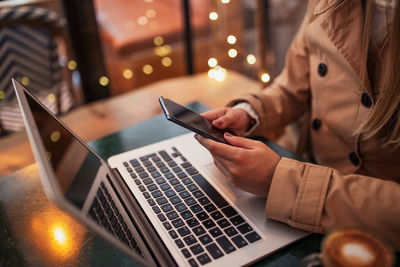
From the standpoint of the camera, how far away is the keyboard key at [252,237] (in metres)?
0.63

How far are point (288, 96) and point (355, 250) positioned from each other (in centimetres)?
66

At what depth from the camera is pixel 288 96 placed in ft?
3.45

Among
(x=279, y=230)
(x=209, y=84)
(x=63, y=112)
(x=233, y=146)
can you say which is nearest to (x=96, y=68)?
(x=63, y=112)

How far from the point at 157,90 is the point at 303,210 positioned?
4.89 ft

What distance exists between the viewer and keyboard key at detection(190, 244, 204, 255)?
0.61 m

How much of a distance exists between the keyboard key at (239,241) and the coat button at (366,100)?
1.43 feet

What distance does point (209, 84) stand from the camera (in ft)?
6.78

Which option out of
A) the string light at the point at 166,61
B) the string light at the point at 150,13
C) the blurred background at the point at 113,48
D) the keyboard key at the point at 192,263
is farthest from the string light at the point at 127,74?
the keyboard key at the point at 192,263

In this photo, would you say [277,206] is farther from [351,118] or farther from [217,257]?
[351,118]

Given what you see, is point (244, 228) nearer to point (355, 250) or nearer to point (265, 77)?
point (355, 250)

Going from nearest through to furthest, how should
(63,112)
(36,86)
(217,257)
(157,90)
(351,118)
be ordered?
(217,257), (351,118), (36,86), (63,112), (157,90)

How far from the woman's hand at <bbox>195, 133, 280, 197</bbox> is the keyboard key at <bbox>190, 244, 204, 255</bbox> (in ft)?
0.48

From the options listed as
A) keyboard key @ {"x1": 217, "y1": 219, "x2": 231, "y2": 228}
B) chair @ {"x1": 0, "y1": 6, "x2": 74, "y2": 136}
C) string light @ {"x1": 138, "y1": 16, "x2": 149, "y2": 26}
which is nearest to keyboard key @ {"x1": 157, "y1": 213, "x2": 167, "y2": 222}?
keyboard key @ {"x1": 217, "y1": 219, "x2": 231, "y2": 228}

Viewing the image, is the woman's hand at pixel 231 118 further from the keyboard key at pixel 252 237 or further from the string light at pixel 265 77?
the string light at pixel 265 77
